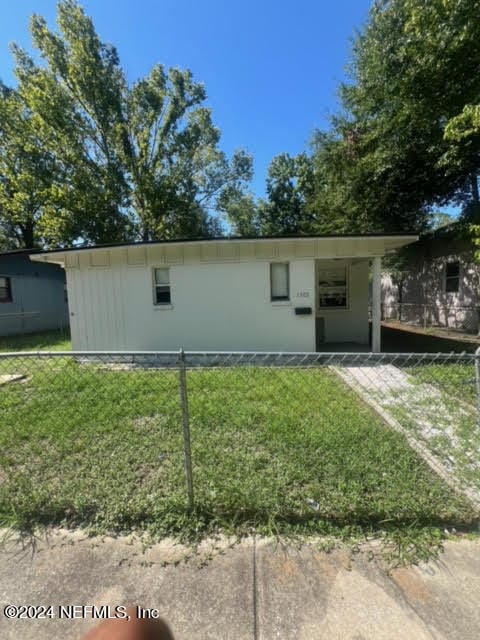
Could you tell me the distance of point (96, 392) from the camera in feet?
16.4

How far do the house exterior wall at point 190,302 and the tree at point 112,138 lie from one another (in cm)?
1159

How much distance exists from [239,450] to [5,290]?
15.9 meters

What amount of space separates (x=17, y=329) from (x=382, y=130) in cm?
1772

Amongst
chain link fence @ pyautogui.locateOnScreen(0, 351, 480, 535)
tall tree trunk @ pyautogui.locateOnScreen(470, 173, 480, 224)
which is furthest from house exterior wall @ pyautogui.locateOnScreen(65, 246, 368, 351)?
tall tree trunk @ pyautogui.locateOnScreen(470, 173, 480, 224)

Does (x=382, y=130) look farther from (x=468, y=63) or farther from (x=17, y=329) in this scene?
(x=17, y=329)

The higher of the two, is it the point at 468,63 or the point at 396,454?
the point at 468,63

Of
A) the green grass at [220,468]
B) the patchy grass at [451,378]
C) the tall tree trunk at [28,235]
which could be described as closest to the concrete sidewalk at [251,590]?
the green grass at [220,468]

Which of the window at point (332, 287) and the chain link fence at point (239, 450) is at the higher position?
the window at point (332, 287)

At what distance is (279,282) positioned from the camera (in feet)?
24.9

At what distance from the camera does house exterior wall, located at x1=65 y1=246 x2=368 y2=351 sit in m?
7.43

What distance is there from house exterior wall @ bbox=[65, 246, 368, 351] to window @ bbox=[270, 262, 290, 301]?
0.15 metres

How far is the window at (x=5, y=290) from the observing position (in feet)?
46.1

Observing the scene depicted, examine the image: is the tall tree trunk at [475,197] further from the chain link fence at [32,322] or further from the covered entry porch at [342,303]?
the chain link fence at [32,322]

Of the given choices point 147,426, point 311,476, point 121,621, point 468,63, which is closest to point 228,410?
point 147,426
